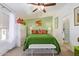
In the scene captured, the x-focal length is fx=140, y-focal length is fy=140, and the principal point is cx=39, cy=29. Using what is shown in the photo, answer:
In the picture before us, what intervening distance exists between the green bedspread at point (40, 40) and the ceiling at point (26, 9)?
0.92 ft

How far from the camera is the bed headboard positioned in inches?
72.0

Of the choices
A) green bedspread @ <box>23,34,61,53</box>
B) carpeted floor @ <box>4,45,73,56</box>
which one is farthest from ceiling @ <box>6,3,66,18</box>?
carpeted floor @ <box>4,45,73,56</box>

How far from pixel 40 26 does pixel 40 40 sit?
185 millimetres

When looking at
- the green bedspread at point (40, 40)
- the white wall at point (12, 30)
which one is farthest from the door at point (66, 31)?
the white wall at point (12, 30)

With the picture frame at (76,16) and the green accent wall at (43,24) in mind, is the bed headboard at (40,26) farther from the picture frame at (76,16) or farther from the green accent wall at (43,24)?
the picture frame at (76,16)

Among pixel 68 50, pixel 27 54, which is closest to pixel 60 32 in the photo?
pixel 68 50

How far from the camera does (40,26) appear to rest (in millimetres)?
1836

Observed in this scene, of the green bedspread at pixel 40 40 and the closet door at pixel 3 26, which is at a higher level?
the closet door at pixel 3 26

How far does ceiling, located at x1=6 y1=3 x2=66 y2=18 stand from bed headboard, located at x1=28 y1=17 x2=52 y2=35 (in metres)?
0.08

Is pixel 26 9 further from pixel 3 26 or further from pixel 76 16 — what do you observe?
pixel 76 16

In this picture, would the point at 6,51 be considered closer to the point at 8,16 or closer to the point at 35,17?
the point at 8,16

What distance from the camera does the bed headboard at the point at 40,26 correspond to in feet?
6.00

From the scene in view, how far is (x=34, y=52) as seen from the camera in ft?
5.92

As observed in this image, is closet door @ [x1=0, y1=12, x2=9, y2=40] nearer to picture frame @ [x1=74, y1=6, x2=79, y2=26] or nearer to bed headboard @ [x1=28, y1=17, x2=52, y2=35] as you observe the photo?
bed headboard @ [x1=28, y1=17, x2=52, y2=35]
